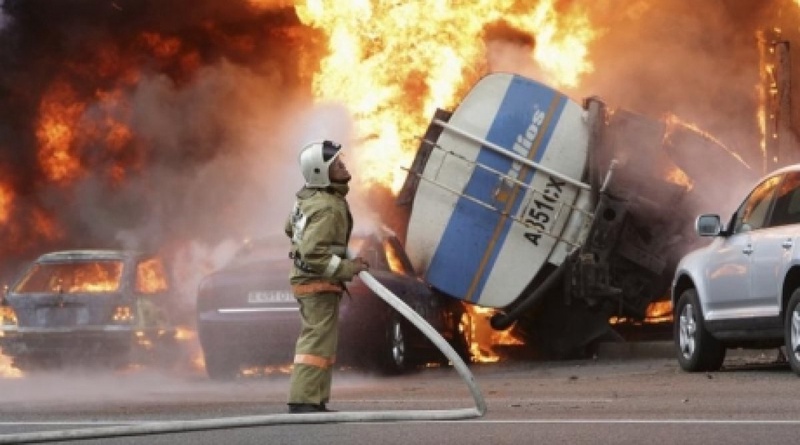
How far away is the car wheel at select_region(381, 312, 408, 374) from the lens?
20266 mm

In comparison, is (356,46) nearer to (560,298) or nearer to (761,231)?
(560,298)

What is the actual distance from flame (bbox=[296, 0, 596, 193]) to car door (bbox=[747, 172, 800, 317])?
28.9 feet

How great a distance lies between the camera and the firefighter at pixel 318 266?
513 inches

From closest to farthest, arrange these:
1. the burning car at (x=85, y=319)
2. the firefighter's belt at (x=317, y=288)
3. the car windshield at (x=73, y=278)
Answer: the firefighter's belt at (x=317, y=288), the burning car at (x=85, y=319), the car windshield at (x=73, y=278)

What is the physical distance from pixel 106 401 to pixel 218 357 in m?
3.15

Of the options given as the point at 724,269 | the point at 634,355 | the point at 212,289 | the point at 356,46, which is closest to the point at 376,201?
the point at 356,46

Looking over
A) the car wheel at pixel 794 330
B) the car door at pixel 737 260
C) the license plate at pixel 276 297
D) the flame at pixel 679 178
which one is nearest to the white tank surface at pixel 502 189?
the flame at pixel 679 178

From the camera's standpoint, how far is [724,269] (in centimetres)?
1792

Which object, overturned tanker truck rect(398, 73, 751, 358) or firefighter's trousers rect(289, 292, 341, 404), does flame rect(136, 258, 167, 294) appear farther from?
firefighter's trousers rect(289, 292, 341, 404)

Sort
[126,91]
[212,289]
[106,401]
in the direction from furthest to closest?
[126,91] → [212,289] → [106,401]

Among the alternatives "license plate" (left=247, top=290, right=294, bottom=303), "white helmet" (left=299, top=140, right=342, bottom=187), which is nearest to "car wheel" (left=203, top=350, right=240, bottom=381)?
"license plate" (left=247, top=290, right=294, bottom=303)

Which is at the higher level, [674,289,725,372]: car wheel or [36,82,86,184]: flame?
[36,82,86,184]: flame

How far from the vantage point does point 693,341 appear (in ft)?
61.3

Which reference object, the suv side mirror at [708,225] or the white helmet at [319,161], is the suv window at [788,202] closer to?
the suv side mirror at [708,225]
